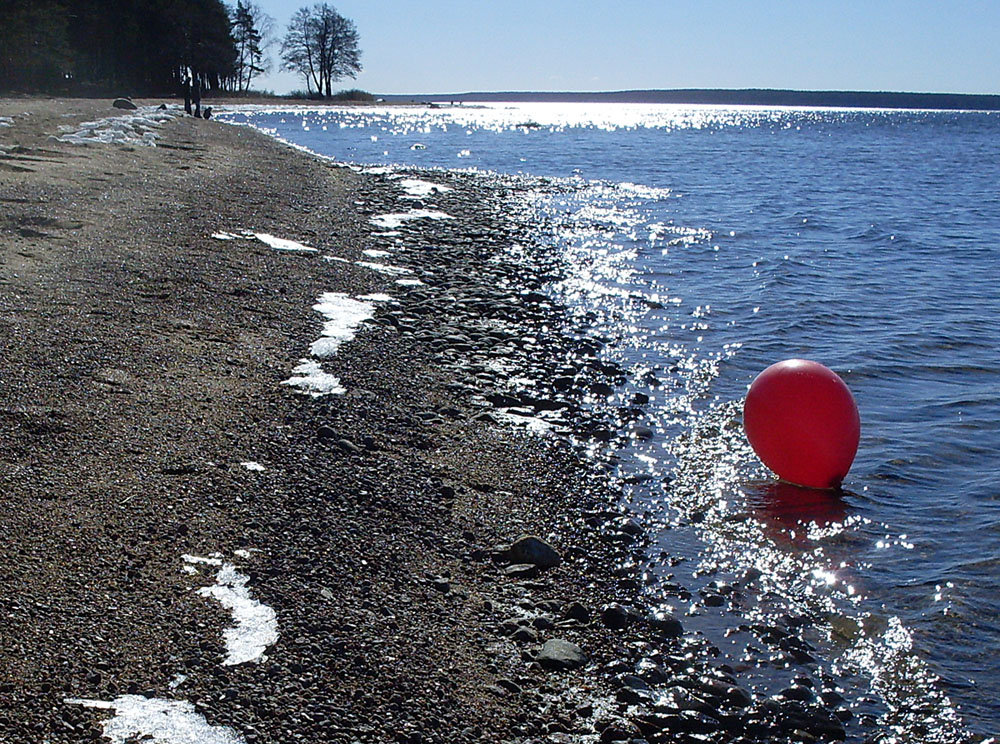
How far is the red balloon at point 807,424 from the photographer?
264 inches

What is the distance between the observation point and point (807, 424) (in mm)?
6703

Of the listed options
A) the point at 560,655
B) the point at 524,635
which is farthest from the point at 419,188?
the point at 560,655

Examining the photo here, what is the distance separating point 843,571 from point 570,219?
17.4 m

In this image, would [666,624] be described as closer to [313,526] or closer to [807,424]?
[313,526]

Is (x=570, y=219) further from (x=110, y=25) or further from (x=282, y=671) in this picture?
(x=110, y=25)

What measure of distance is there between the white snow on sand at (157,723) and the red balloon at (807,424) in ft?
15.4

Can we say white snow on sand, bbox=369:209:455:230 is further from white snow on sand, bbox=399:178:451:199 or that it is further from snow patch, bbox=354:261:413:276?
snow patch, bbox=354:261:413:276

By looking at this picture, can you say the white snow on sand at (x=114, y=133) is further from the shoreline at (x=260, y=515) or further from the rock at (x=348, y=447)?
the rock at (x=348, y=447)

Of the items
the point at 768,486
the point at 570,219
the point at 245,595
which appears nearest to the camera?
the point at 245,595

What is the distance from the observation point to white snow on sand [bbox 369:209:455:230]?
1759 cm

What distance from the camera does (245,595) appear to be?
4.48 m

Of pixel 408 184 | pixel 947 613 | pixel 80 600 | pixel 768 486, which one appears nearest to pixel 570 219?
pixel 408 184

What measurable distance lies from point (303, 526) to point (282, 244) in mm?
8821

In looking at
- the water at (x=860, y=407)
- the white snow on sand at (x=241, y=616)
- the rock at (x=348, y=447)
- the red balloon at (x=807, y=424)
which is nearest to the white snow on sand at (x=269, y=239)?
the water at (x=860, y=407)
